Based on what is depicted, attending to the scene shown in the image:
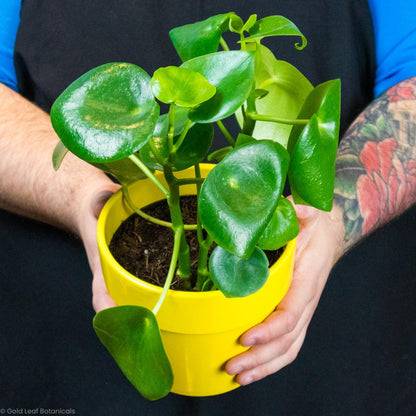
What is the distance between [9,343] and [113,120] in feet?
2.11

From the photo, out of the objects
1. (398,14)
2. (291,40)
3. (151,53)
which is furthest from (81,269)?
(398,14)

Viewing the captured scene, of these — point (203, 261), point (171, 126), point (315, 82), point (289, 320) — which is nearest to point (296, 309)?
point (289, 320)

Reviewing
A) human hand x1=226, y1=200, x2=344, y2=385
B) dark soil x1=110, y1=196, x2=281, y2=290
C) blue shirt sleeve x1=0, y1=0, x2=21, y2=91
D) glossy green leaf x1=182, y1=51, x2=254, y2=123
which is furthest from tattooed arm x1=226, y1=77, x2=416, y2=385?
blue shirt sleeve x1=0, y1=0, x2=21, y2=91

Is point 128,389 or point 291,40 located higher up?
point 291,40

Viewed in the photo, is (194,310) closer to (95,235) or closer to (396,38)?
(95,235)

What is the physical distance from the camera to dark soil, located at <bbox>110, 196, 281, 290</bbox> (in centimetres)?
37

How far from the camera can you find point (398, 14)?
0.71 meters

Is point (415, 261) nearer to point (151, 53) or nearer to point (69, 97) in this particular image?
point (151, 53)

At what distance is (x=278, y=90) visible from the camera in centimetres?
35

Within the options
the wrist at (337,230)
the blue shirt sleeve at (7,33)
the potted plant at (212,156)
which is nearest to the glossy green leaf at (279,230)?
the potted plant at (212,156)

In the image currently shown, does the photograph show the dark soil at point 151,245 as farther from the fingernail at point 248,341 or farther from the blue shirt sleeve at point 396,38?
the blue shirt sleeve at point 396,38

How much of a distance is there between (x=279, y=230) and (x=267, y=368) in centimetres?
23

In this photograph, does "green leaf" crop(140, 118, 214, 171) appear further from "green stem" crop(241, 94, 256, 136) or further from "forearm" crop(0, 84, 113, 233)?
"forearm" crop(0, 84, 113, 233)

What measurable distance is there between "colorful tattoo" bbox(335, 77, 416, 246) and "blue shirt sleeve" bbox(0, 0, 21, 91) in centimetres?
55
